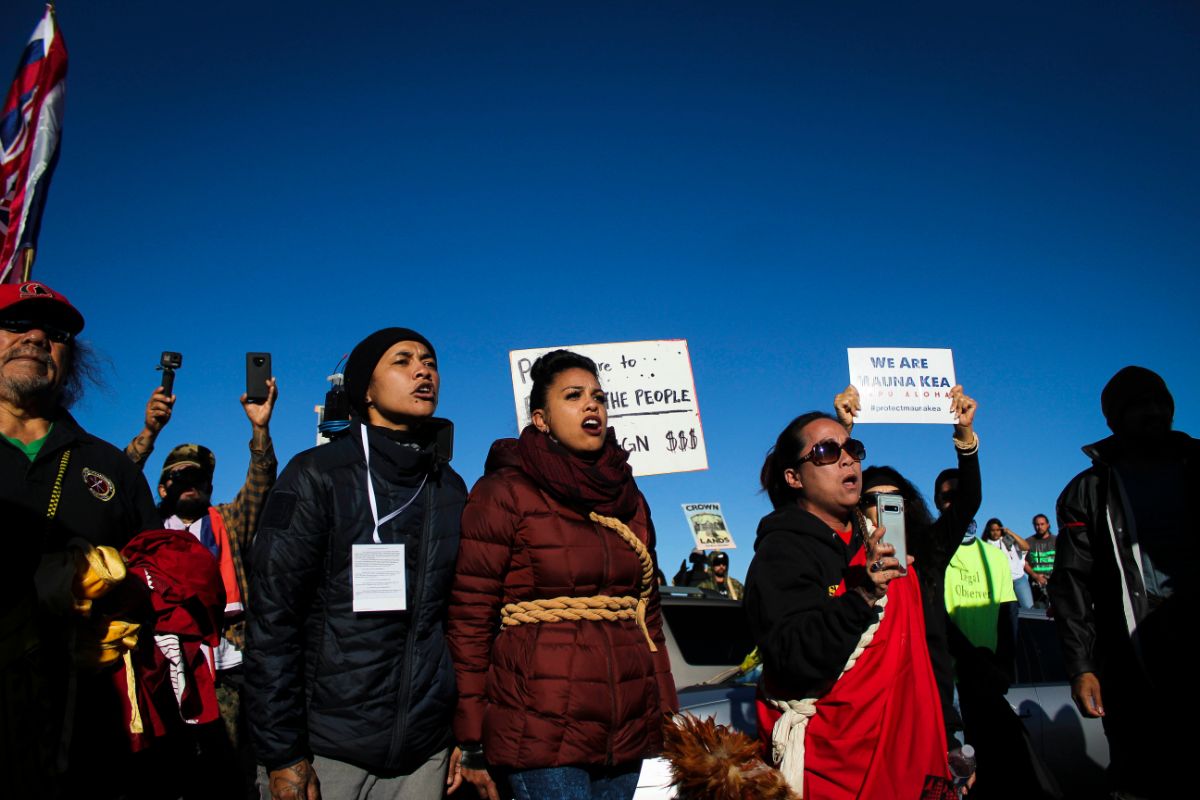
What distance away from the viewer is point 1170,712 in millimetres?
3373

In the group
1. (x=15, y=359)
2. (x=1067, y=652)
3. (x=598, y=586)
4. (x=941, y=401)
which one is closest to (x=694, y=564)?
(x=941, y=401)

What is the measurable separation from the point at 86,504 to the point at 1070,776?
19.9 feet

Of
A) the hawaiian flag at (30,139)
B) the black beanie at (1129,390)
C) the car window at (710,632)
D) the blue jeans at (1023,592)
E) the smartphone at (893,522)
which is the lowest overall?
the blue jeans at (1023,592)

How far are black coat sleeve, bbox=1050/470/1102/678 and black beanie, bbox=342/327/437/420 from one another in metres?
2.96

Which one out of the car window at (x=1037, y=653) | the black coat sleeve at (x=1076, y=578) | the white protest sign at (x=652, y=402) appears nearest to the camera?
the black coat sleeve at (x=1076, y=578)

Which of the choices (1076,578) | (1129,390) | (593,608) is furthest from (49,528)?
(1129,390)

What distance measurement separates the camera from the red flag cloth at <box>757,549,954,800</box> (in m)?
2.69

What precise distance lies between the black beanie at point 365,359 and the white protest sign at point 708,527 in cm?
929

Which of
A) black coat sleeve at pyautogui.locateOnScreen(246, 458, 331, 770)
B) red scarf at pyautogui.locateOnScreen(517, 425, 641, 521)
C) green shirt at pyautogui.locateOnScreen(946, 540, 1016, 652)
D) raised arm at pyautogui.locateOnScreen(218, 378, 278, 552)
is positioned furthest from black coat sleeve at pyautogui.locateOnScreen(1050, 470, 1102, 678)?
raised arm at pyautogui.locateOnScreen(218, 378, 278, 552)

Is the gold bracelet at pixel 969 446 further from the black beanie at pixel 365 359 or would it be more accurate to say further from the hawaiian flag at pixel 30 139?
the hawaiian flag at pixel 30 139

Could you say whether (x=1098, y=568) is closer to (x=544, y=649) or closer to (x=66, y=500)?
(x=544, y=649)

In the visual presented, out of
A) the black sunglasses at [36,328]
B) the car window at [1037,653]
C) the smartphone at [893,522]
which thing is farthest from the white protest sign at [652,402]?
the smartphone at [893,522]

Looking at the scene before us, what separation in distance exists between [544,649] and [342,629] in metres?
0.66

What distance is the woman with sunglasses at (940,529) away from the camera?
12.7 ft
